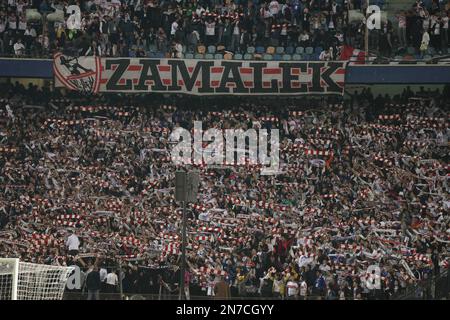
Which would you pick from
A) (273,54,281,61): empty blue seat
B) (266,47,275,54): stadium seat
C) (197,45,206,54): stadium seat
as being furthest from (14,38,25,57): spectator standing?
(273,54,281,61): empty blue seat

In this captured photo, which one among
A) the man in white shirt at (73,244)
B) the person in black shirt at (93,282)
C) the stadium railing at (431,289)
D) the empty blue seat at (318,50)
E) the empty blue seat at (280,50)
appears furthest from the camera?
the empty blue seat at (280,50)

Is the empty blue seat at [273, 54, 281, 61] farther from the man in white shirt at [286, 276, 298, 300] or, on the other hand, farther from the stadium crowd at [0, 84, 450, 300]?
the man in white shirt at [286, 276, 298, 300]

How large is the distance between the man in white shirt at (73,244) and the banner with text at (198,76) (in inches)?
275

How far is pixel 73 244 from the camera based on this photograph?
26.3 metres

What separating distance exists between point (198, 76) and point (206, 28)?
73.3 inches

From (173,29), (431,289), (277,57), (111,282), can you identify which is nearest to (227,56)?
(277,57)

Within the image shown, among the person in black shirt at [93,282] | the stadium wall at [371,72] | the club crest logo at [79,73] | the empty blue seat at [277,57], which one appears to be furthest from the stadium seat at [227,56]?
the person in black shirt at [93,282]

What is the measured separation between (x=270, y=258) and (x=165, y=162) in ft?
17.9

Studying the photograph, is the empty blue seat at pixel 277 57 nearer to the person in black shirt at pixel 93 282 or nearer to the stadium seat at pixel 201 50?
the stadium seat at pixel 201 50

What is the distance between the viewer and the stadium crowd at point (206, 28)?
108 feet

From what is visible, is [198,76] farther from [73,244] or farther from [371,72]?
[73,244]

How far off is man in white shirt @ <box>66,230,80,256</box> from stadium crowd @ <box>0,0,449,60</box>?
26.2ft

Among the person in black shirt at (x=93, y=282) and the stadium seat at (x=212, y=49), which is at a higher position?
the stadium seat at (x=212, y=49)

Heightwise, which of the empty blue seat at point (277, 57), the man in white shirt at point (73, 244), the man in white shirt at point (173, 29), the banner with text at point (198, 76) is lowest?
the man in white shirt at point (73, 244)
